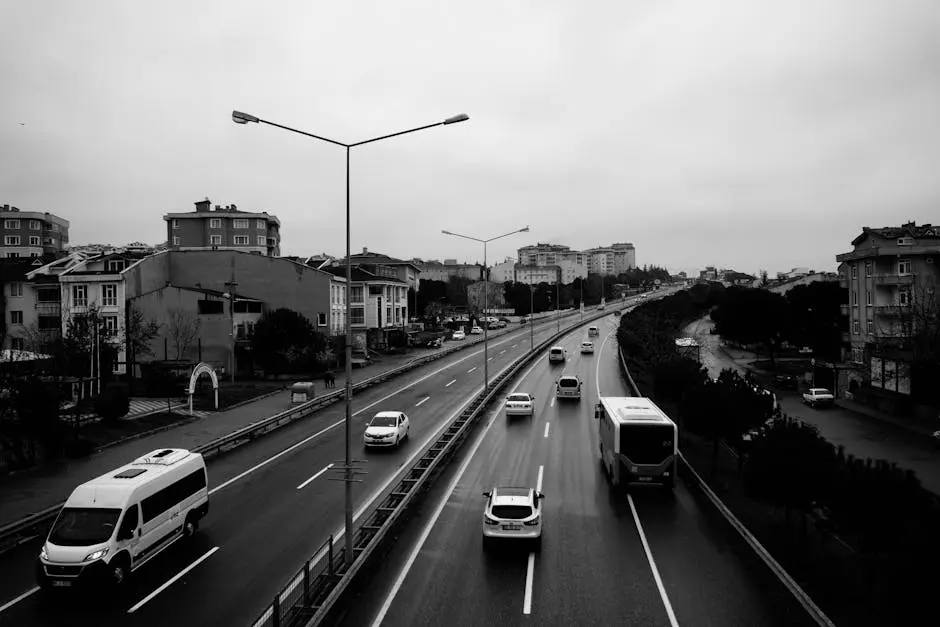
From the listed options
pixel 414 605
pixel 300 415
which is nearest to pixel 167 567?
pixel 414 605

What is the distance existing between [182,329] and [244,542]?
3853 centimetres

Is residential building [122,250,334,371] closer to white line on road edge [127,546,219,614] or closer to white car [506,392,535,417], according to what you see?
white car [506,392,535,417]

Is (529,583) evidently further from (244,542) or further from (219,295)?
(219,295)

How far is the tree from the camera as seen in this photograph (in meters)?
50.7

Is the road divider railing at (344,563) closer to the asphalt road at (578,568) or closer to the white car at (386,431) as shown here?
the asphalt road at (578,568)

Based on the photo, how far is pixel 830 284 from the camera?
3100 inches

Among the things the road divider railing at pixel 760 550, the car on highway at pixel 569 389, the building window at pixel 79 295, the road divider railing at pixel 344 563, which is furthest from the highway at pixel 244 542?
the building window at pixel 79 295

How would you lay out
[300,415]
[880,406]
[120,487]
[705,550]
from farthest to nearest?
→ [880,406] → [300,415] → [705,550] → [120,487]

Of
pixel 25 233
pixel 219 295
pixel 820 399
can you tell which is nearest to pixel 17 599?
pixel 219 295

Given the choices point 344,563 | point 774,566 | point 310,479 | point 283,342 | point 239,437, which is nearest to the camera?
point 344,563

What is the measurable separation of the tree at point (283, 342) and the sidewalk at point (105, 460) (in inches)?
304

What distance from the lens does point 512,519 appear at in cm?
1562

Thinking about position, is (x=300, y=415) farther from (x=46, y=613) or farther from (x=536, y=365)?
(x=536, y=365)

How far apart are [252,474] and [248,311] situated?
35.4m
